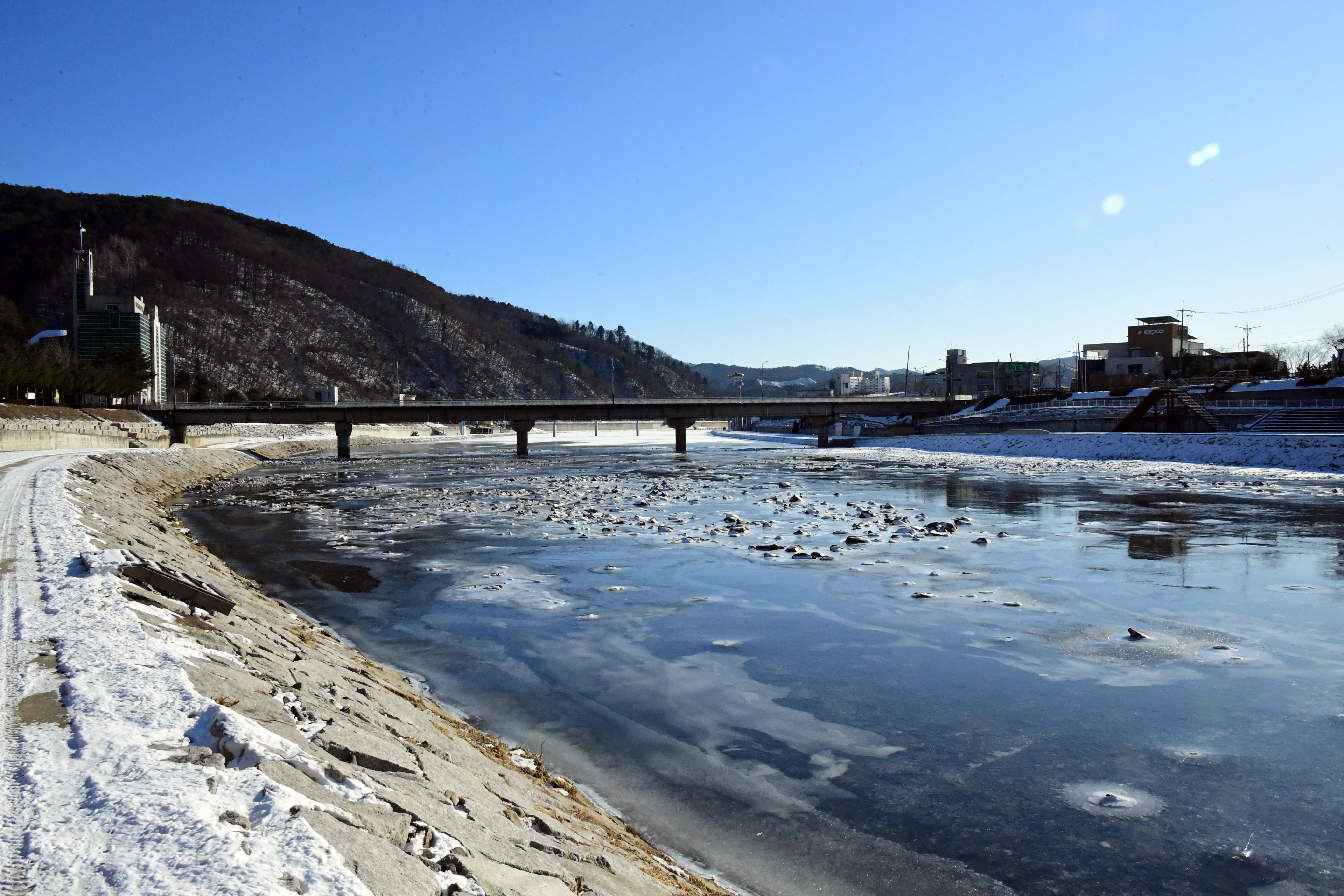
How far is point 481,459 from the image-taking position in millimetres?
77062

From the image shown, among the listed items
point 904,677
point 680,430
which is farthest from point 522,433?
point 904,677

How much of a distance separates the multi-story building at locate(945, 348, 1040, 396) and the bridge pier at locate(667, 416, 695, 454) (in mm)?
47754

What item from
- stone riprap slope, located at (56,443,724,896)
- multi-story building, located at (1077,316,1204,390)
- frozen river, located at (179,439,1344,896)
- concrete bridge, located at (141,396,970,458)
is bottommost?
frozen river, located at (179,439,1344,896)

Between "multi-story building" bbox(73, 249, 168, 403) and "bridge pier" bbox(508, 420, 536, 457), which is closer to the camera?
"bridge pier" bbox(508, 420, 536, 457)

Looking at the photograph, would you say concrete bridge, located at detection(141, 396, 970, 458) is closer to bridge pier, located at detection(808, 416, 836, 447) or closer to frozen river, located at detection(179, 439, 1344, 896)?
Answer: bridge pier, located at detection(808, 416, 836, 447)

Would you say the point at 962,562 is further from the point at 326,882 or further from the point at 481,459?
the point at 481,459

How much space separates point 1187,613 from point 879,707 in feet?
23.9

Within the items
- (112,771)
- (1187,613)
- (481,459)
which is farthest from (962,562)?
(481,459)

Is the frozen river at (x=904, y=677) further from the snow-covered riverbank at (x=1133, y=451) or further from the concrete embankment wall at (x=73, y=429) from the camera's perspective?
the concrete embankment wall at (x=73, y=429)

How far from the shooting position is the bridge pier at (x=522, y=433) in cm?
8500

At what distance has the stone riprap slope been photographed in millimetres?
4391

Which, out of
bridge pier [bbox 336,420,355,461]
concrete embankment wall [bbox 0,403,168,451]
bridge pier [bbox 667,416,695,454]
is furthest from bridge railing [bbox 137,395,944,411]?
concrete embankment wall [bbox 0,403,168,451]

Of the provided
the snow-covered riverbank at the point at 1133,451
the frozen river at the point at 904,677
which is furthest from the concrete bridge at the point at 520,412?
the frozen river at the point at 904,677

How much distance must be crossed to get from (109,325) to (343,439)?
76.6 m
